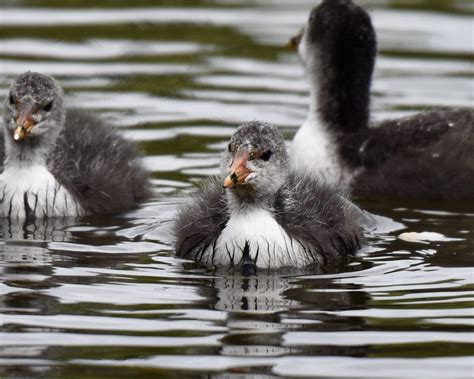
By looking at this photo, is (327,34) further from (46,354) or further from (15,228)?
(46,354)

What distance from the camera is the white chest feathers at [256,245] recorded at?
10695 mm

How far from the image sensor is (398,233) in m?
12.1

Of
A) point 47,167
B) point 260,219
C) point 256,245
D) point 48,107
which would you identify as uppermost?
point 48,107

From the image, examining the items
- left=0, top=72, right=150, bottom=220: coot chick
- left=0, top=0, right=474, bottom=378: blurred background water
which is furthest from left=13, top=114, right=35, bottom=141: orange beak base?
left=0, top=0, right=474, bottom=378: blurred background water

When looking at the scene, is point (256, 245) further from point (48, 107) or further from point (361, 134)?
point (361, 134)

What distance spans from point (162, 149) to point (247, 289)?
497 centimetres

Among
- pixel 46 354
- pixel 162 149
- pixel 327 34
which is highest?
pixel 327 34

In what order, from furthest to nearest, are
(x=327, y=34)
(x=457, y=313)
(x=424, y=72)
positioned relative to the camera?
(x=424, y=72) → (x=327, y=34) → (x=457, y=313)

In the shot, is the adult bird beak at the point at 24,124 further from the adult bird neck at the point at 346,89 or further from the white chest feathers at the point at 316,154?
the adult bird neck at the point at 346,89

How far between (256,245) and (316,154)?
356cm

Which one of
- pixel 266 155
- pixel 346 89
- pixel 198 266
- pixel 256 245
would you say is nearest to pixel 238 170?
pixel 266 155

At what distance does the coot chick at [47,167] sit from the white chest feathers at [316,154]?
74.0 inches

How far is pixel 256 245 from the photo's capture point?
35.0ft

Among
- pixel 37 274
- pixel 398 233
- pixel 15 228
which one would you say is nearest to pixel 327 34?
pixel 398 233
